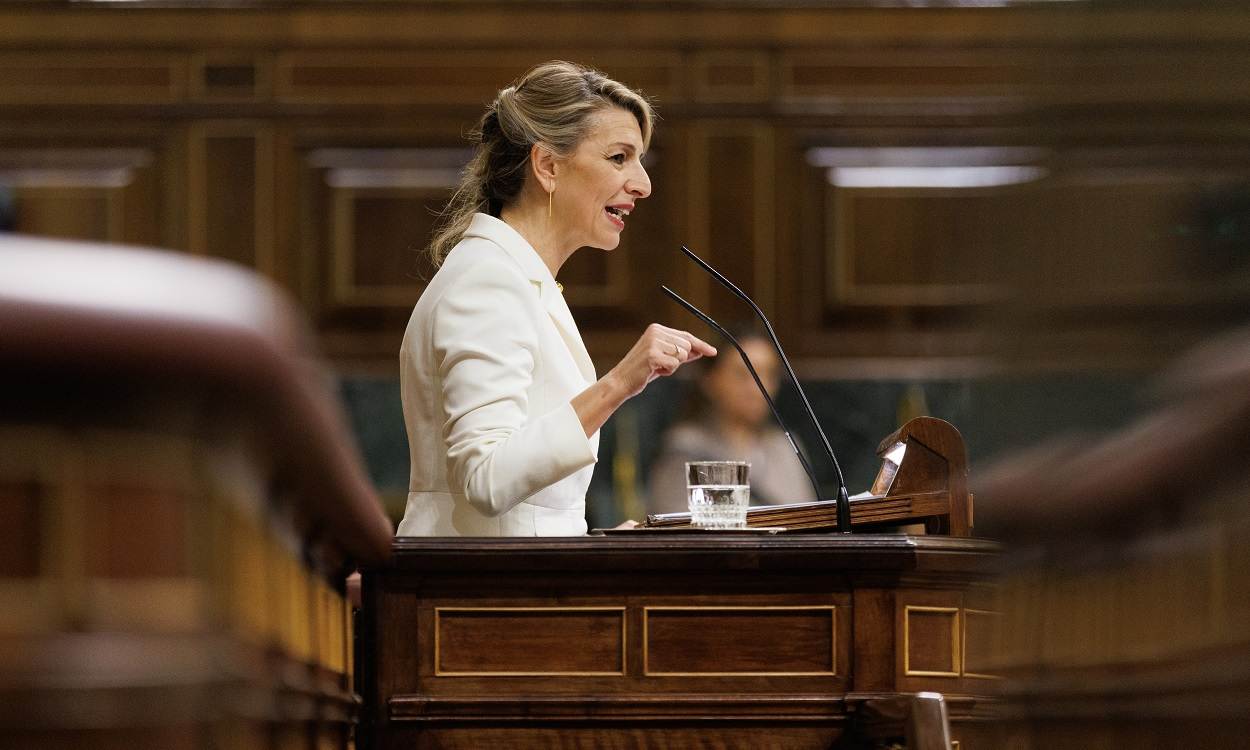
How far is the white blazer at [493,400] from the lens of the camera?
6.51ft

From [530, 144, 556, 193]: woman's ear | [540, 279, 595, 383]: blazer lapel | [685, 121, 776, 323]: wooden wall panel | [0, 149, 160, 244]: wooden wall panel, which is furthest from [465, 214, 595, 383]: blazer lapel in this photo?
[0, 149, 160, 244]: wooden wall panel

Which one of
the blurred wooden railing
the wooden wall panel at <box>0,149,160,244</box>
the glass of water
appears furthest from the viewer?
the wooden wall panel at <box>0,149,160,244</box>

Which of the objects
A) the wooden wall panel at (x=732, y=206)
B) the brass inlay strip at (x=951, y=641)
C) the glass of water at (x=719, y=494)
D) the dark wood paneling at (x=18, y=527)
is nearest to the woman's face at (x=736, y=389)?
the wooden wall panel at (x=732, y=206)

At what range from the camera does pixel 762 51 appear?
14.6 feet

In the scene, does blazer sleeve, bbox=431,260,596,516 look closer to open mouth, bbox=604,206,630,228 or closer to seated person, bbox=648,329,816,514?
open mouth, bbox=604,206,630,228

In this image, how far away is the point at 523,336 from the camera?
83.4 inches

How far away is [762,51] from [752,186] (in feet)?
1.34

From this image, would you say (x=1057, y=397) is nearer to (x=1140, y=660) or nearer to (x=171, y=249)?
(x=1140, y=660)

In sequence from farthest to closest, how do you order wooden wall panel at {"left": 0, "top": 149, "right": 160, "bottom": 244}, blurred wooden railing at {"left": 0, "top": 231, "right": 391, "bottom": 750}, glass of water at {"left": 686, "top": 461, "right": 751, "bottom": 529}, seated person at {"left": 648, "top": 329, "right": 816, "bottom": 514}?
wooden wall panel at {"left": 0, "top": 149, "right": 160, "bottom": 244}, seated person at {"left": 648, "top": 329, "right": 816, "bottom": 514}, glass of water at {"left": 686, "top": 461, "right": 751, "bottom": 529}, blurred wooden railing at {"left": 0, "top": 231, "right": 391, "bottom": 750}

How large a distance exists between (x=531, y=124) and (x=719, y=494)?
805 mm

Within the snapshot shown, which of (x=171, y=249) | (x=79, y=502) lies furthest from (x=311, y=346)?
(x=171, y=249)

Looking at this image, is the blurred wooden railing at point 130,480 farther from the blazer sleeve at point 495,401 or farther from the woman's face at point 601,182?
the woman's face at point 601,182

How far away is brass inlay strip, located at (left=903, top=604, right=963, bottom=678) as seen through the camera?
1.80m

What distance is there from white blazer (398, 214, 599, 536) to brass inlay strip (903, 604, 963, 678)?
1.56ft
